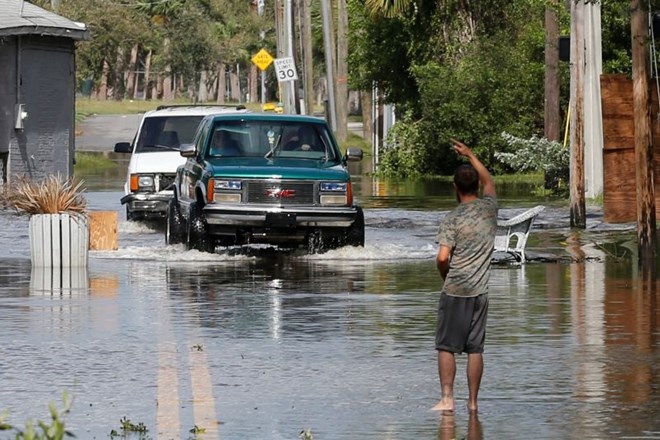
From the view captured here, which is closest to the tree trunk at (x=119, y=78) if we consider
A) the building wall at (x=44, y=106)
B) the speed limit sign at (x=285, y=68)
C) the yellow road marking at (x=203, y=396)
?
the speed limit sign at (x=285, y=68)

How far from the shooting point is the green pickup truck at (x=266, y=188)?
69.1ft

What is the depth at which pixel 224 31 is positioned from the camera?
117 m

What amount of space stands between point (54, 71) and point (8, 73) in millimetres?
1048

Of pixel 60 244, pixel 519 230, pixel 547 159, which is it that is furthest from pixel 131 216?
pixel 547 159

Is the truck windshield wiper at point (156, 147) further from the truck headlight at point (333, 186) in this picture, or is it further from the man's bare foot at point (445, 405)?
the man's bare foot at point (445, 405)

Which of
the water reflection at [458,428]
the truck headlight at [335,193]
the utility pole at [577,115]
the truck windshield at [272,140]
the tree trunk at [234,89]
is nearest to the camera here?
the water reflection at [458,428]

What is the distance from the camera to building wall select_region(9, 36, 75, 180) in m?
30.1

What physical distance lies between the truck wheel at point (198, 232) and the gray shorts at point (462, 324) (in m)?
11.2

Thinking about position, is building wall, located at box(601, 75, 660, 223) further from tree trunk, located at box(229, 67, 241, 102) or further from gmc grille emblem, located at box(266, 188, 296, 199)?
tree trunk, located at box(229, 67, 241, 102)

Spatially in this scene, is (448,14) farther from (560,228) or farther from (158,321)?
(158,321)

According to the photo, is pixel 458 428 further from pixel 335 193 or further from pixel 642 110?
pixel 335 193

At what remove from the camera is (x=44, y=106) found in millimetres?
30594

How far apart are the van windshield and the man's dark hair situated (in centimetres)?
1709

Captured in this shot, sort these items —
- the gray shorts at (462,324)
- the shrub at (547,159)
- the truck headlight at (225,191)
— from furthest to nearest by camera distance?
the shrub at (547,159) → the truck headlight at (225,191) → the gray shorts at (462,324)
